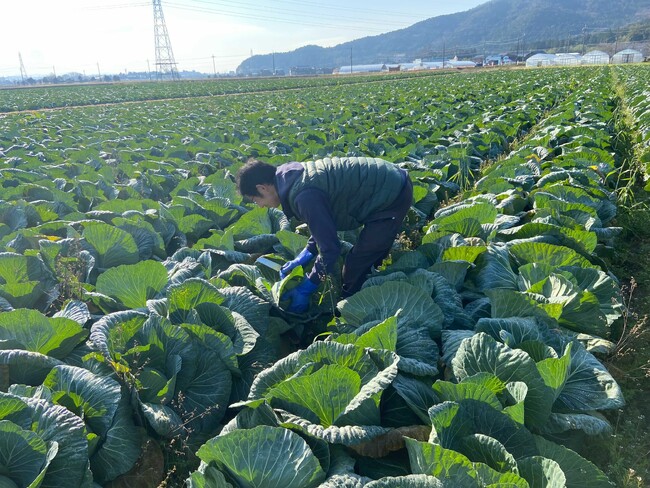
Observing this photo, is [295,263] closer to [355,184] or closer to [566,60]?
[355,184]

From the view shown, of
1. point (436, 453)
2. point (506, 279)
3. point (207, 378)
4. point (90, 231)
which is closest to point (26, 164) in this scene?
point (90, 231)

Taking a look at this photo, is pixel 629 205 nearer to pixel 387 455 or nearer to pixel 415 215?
pixel 415 215

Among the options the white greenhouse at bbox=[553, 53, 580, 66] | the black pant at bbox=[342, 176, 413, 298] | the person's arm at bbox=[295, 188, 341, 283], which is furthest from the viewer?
the white greenhouse at bbox=[553, 53, 580, 66]

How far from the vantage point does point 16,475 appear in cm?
217

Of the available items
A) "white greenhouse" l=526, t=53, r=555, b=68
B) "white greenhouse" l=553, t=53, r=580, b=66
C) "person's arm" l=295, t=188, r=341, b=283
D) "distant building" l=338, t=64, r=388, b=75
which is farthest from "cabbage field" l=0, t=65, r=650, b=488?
"distant building" l=338, t=64, r=388, b=75

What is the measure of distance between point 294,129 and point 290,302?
9985 mm

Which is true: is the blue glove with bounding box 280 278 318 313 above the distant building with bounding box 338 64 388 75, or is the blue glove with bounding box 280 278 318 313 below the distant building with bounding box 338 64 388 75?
below

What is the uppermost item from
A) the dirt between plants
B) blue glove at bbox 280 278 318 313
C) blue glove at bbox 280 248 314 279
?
blue glove at bbox 280 248 314 279

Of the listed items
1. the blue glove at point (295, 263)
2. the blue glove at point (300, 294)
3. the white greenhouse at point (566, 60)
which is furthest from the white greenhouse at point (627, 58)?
the blue glove at point (300, 294)

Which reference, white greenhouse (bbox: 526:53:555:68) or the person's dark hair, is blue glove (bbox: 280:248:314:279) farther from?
white greenhouse (bbox: 526:53:555:68)

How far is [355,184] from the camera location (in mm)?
3881

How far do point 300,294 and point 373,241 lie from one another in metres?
0.80

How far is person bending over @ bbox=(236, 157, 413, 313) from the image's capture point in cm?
356

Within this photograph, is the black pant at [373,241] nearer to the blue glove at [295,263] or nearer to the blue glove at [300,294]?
the blue glove at [295,263]
